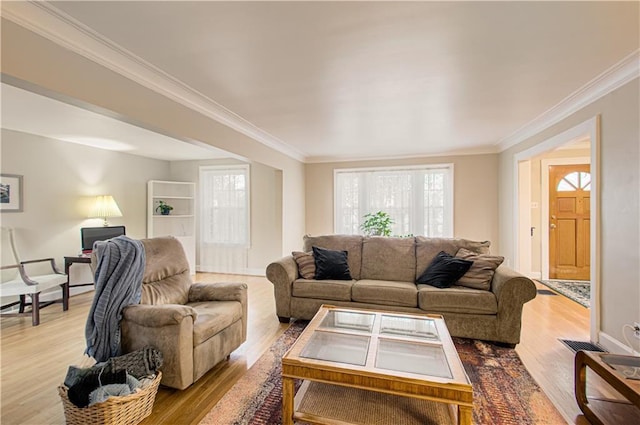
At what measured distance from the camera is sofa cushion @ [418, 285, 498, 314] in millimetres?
2773

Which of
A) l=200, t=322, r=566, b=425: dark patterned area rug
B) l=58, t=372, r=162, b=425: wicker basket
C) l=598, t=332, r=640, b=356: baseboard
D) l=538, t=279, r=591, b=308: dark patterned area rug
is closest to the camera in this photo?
l=58, t=372, r=162, b=425: wicker basket

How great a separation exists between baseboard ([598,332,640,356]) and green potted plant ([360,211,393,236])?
3266mm

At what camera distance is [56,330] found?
3174mm

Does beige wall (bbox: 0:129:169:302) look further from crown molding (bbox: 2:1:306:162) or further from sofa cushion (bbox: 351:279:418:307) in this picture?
sofa cushion (bbox: 351:279:418:307)

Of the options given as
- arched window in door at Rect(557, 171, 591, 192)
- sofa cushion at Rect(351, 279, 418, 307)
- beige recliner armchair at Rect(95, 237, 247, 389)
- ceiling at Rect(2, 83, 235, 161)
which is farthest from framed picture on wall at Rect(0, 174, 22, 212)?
arched window in door at Rect(557, 171, 591, 192)

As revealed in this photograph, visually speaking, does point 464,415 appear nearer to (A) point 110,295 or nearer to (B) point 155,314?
(B) point 155,314

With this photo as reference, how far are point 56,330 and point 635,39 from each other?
569 cm

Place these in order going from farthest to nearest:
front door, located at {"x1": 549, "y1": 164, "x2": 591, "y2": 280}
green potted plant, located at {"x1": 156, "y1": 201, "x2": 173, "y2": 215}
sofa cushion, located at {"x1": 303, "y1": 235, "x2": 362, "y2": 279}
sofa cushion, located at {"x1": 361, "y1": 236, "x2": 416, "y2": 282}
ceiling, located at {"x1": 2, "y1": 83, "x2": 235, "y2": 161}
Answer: green potted plant, located at {"x1": 156, "y1": 201, "x2": 173, "y2": 215} < front door, located at {"x1": 549, "y1": 164, "x2": 591, "y2": 280} < sofa cushion, located at {"x1": 303, "y1": 235, "x2": 362, "y2": 279} < sofa cushion, located at {"x1": 361, "y1": 236, "x2": 416, "y2": 282} < ceiling, located at {"x1": 2, "y1": 83, "x2": 235, "y2": 161}

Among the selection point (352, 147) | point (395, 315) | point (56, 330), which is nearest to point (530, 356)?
point (395, 315)

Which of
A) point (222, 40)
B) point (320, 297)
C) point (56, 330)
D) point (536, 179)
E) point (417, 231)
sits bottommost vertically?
point (56, 330)

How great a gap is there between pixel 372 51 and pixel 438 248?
7.78 feet

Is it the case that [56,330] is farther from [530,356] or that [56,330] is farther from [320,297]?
[530,356]

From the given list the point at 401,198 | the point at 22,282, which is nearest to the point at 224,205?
the point at 22,282

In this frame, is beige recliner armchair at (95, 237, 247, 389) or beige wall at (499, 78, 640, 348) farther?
beige wall at (499, 78, 640, 348)
